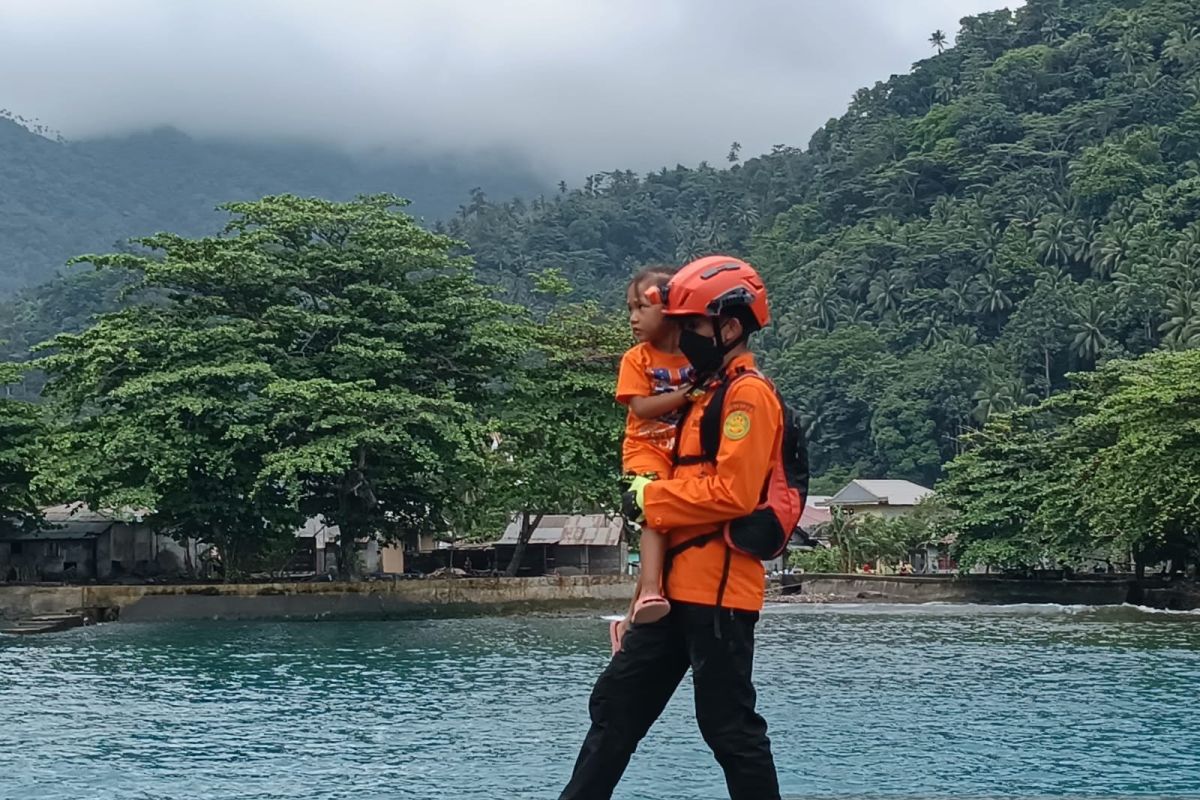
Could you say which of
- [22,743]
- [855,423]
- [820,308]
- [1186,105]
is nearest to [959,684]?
[22,743]

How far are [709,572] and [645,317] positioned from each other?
0.80 metres

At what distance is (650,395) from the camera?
14.4 ft

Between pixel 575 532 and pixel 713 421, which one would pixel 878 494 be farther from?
pixel 713 421

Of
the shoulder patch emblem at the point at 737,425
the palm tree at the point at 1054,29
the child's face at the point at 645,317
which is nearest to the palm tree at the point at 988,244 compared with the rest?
the palm tree at the point at 1054,29

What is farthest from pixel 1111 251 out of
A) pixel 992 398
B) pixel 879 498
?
pixel 879 498

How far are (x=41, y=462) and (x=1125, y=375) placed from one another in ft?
91.8

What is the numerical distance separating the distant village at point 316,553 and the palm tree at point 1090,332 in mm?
19143

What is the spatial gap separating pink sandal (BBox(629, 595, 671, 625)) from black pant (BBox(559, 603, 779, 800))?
0.20ft

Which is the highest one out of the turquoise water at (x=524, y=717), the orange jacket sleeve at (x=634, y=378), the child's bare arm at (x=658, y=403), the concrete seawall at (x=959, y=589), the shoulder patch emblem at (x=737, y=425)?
the orange jacket sleeve at (x=634, y=378)

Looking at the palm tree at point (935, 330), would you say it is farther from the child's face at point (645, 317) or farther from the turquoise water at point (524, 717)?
the child's face at point (645, 317)

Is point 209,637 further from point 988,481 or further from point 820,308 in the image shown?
point 820,308

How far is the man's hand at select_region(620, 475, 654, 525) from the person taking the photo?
164 inches

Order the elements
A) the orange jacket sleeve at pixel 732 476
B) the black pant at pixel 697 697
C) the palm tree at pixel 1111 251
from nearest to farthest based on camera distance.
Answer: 1. the orange jacket sleeve at pixel 732 476
2. the black pant at pixel 697 697
3. the palm tree at pixel 1111 251

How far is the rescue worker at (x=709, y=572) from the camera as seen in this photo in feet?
13.4
